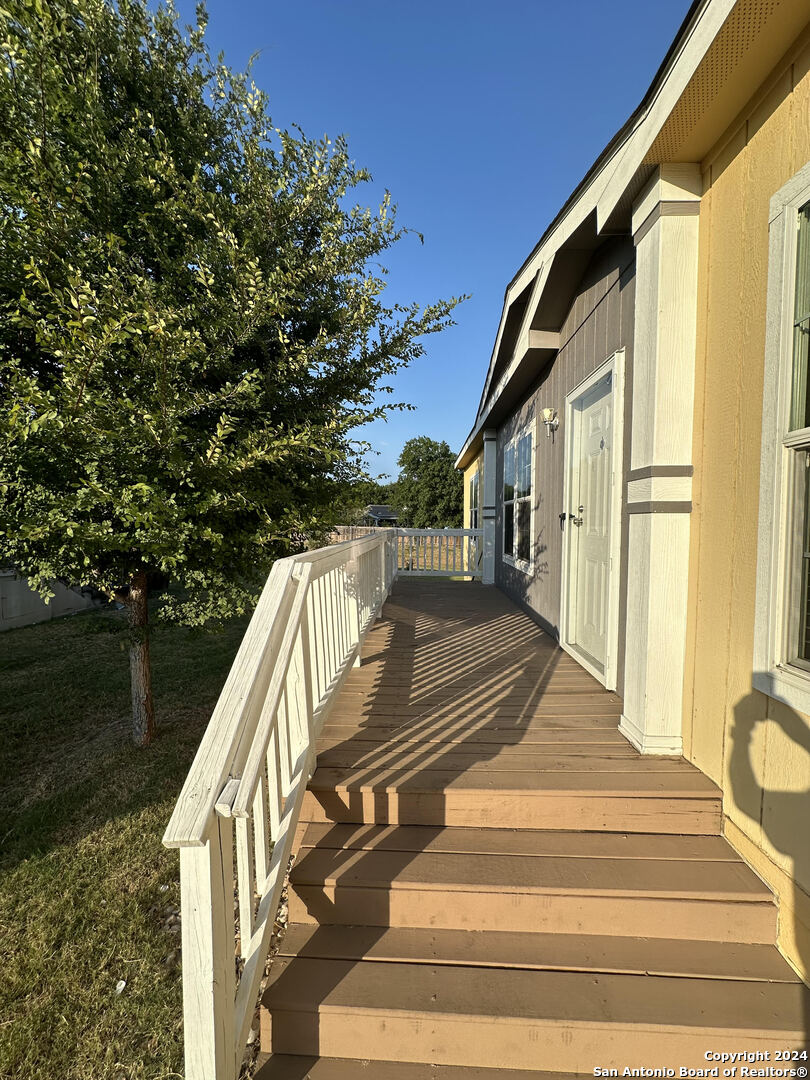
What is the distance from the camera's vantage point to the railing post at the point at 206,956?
3.56ft

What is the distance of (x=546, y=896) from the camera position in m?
1.68

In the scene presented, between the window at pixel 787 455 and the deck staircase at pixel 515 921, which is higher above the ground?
the window at pixel 787 455

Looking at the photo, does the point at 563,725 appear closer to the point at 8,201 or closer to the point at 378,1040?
the point at 378,1040

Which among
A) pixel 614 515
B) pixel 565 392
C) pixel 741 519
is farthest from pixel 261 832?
pixel 565 392

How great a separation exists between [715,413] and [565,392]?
225 centimetres

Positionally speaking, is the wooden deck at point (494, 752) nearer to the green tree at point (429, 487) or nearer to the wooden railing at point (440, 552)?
the wooden railing at point (440, 552)

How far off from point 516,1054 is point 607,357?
3.39 m

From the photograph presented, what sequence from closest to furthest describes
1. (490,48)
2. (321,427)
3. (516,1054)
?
1. (516,1054)
2. (321,427)
3. (490,48)

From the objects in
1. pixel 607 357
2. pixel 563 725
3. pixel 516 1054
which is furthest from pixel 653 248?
pixel 516 1054

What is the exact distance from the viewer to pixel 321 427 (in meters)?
3.14

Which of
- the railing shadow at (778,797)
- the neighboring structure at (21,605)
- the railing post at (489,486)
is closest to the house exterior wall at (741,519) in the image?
the railing shadow at (778,797)

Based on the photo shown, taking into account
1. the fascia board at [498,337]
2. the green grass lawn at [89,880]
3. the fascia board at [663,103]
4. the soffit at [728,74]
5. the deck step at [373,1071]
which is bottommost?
the green grass lawn at [89,880]

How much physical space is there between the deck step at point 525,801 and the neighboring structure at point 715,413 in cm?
16

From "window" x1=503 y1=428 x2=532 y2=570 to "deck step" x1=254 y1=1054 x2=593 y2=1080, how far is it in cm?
458
